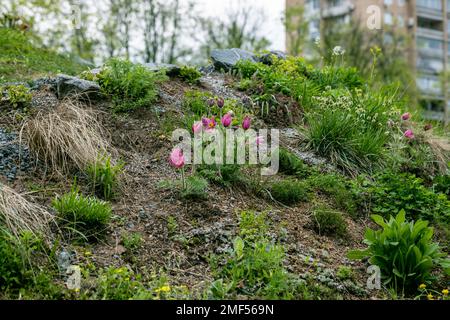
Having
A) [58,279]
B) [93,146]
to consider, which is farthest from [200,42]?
[58,279]

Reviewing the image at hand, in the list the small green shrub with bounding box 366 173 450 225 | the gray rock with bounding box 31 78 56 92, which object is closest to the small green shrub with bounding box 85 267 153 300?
the small green shrub with bounding box 366 173 450 225

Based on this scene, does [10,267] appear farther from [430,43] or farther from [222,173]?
[430,43]

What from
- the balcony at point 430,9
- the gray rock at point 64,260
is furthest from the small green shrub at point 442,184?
the balcony at point 430,9

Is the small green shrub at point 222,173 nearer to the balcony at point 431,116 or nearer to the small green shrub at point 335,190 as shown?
the small green shrub at point 335,190

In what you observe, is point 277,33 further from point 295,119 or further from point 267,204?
point 267,204

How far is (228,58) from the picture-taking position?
291 inches

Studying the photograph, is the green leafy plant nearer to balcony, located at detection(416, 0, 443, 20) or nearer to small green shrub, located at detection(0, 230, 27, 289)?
small green shrub, located at detection(0, 230, 27, 289)

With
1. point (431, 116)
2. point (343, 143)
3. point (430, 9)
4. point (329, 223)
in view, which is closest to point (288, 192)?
point (329, 223)

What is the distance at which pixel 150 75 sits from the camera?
5684 millimetres

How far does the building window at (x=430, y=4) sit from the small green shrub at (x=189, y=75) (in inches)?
1394

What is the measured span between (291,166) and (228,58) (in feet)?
8.95

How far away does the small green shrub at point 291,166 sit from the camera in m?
5.16

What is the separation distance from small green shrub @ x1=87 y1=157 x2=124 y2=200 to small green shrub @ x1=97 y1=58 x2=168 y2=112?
1309mm
